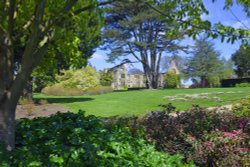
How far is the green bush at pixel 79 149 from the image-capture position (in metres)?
2.93

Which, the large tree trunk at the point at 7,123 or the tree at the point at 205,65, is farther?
the tree at the point at 205,65

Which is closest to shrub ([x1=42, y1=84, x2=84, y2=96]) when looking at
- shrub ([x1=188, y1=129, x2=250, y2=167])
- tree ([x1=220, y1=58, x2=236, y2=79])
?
shrub ([x1=188, y1=129, x2=250, y2=167])

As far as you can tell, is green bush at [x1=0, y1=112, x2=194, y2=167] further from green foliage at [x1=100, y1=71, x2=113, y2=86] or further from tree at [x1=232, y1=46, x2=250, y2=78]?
tree at [x1=232, y1=46, x2=250, y2=78]

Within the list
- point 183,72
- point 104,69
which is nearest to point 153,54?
point 104,69

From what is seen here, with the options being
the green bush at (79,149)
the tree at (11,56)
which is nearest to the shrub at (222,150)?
the green bush at (79,149)

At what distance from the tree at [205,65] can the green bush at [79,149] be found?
3915 centimetres

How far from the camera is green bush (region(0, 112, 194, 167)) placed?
293 cm

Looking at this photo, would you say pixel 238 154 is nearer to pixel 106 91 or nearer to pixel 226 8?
pixel 226 8

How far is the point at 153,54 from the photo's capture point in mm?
37469

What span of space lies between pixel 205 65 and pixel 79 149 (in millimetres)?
41337

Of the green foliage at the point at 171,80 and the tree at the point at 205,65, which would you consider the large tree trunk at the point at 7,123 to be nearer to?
the green foliage at the point at 171,80

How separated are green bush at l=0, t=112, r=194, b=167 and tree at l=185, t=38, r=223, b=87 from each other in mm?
39152

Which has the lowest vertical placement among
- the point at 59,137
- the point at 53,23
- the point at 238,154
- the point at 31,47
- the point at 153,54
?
the point at 238,154

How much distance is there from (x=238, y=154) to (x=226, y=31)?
1623 millimetres
